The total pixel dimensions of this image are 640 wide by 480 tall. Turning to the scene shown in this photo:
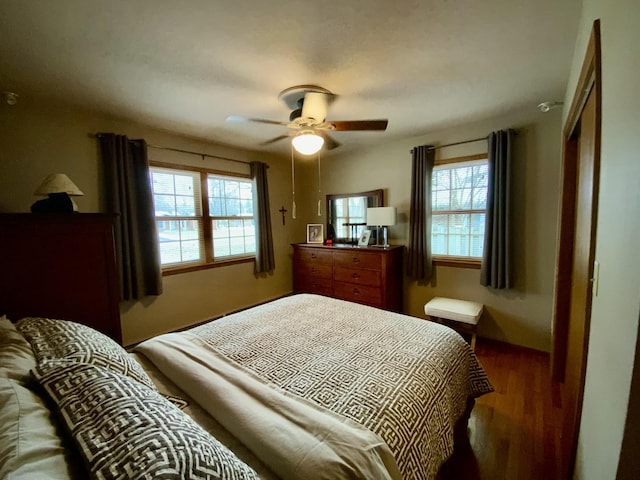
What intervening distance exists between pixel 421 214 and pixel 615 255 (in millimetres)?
2515

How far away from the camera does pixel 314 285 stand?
12.8ft

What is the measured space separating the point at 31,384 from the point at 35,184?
2.32 m

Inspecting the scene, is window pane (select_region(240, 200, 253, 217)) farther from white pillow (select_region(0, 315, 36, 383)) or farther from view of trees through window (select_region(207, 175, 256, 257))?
white pillow (select_region(0, 315, 36, 383))

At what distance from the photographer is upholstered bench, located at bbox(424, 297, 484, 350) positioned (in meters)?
2.67

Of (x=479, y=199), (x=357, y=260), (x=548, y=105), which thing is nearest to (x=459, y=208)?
(x=479, y=199)

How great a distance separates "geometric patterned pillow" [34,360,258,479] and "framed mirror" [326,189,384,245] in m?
3.34

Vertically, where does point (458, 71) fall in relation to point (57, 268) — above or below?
above

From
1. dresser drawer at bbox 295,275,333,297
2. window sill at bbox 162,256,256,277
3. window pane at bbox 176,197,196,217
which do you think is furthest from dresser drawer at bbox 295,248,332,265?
window pane at bbox 176,197,196,217

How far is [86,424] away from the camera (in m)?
0.64

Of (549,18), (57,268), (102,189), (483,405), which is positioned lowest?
(483,405)

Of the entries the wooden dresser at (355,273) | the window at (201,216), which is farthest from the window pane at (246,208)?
the wooden dresser at (355,273)

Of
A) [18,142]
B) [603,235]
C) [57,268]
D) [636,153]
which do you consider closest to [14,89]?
[18,142]

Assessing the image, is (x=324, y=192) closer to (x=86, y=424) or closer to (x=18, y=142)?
(x=18, y=142)

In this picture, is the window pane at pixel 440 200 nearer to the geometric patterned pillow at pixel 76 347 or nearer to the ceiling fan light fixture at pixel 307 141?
the ceiling fan light fixture at pixel 307 141
